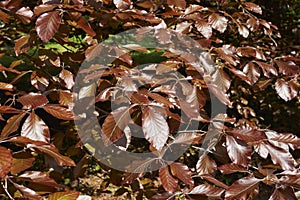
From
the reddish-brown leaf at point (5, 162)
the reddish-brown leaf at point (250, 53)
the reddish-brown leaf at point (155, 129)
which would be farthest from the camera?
the reddish-brown leaf at point (250, 53)

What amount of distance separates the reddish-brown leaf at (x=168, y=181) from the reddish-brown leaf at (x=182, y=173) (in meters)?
0.02

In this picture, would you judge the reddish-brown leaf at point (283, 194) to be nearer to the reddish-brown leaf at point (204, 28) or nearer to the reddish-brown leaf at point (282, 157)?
the reddish-brown leaf at point (282, 157)

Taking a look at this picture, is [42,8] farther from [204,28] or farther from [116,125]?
[204,28]

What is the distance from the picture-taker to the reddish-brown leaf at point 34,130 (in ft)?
4.01

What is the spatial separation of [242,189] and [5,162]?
0.64 metres

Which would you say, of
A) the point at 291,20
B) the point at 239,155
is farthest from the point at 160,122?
the point at 291,20

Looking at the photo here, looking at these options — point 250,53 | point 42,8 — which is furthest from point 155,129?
point 250,53

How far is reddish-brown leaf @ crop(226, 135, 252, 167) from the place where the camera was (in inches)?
50.9

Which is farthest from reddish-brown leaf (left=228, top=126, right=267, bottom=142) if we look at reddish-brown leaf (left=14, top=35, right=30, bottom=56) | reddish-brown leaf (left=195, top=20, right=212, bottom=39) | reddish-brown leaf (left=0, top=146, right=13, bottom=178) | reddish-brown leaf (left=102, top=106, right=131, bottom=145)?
reddish-brown leaf (left=14, top=35, right=30, bottom=56)

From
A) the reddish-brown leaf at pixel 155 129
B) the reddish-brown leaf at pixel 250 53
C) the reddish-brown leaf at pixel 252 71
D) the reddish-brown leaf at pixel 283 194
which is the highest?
the reddish-brown leaf at pixel 155 129

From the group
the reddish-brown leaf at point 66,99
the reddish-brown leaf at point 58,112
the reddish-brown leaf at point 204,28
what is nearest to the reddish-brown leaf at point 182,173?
the reddish-brown leaf at point 58,112

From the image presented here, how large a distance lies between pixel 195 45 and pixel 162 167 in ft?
1.97

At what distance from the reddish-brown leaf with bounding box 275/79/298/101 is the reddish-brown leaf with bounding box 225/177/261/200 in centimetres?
75

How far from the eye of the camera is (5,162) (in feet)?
3.34
